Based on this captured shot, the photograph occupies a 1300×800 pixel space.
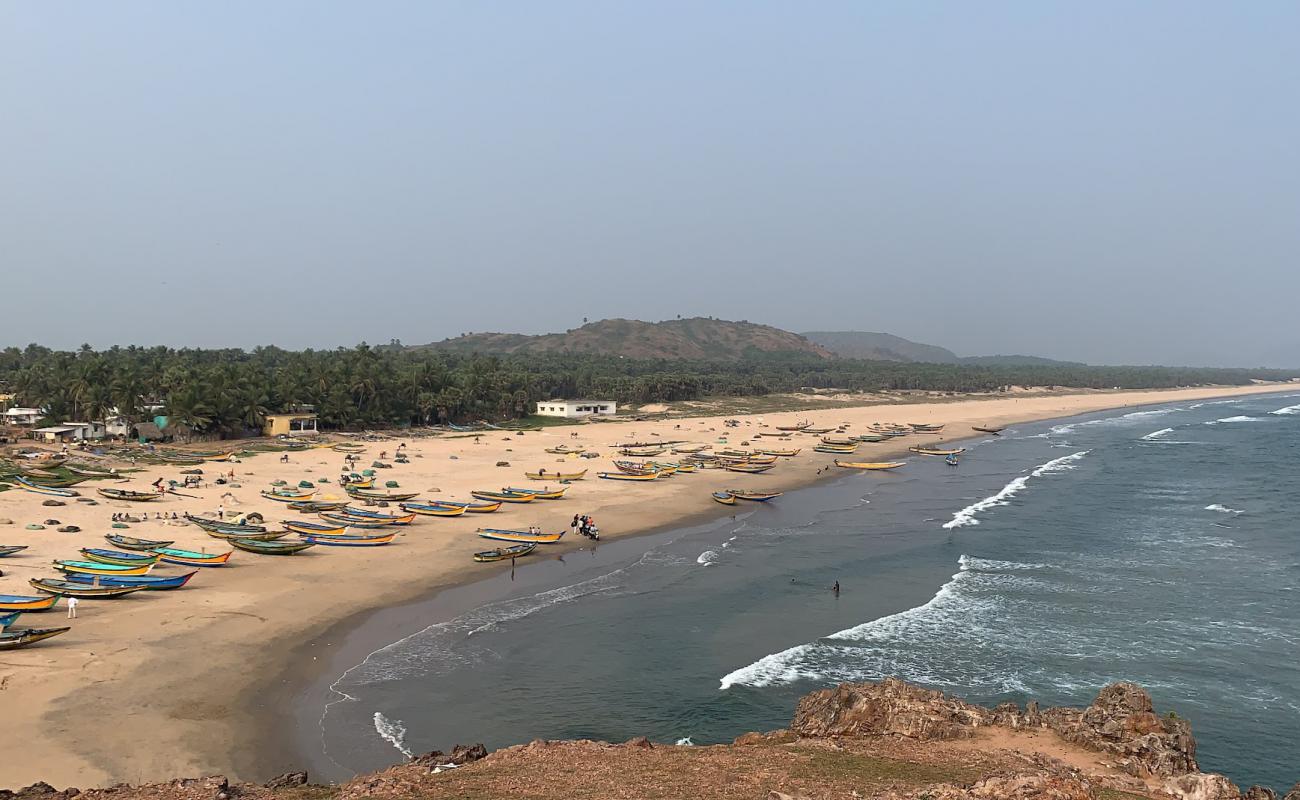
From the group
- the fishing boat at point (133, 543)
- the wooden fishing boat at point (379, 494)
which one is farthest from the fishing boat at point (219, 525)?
the wooden fishing boat at point (379, 494)

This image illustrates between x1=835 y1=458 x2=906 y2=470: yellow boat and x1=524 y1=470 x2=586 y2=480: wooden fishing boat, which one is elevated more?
x1=524 y1=470 x2=586 y2=480: wooden fishing boat

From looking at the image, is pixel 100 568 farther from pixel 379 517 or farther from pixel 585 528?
pixel 585 528

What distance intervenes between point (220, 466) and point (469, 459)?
21.7 meters

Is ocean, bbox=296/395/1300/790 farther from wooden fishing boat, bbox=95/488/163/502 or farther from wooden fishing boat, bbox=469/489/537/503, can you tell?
wooden fishing boat, bbox=95/488/163/502

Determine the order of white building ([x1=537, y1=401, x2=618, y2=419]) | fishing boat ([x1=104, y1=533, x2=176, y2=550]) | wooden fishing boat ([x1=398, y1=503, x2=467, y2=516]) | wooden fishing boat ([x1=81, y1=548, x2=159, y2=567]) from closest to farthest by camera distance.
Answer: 1. wooden fishing boat ([x1=81, y1=548, x2=159, y2=567])
2. fishing boat ([x1=104, y1=533, x2=176, y2=550])
3. wooden fishing boat ([x1=398, y1=503, x2=467, y2=516])
4. white building ([x1=537, y1=401, x2=618, y2=419])

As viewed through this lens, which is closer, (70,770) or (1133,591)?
(70,770)

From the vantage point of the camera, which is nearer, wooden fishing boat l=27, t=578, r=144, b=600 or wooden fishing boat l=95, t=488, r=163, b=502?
wooden fishing boat l=27, t=578, r=144, b=600

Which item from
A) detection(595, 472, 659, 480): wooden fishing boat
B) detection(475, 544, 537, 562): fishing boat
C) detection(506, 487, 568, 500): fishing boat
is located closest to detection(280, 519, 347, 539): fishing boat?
Result: detection(475, 544, 537, 562): fishing boat

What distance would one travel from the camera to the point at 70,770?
21.4 metres

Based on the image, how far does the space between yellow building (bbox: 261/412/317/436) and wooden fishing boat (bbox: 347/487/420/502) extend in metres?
34.7

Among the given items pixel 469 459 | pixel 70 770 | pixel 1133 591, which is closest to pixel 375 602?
pixel 70 770

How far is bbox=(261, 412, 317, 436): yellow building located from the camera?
3621 inches

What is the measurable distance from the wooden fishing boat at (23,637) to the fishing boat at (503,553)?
19640 mm

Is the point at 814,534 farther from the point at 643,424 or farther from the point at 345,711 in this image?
the point at 643,424
